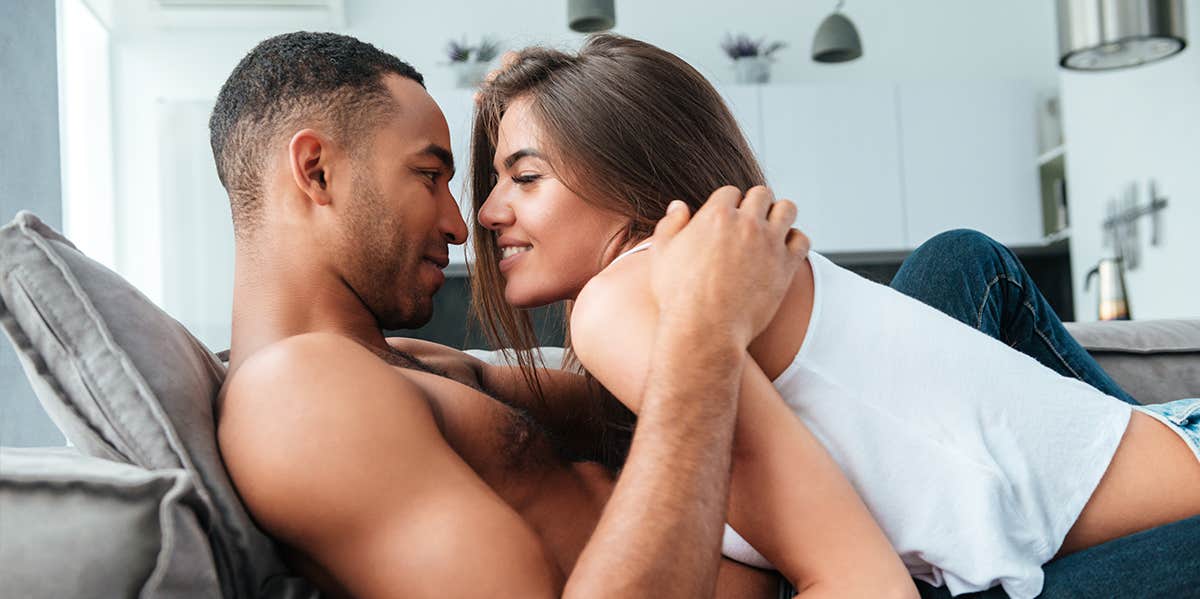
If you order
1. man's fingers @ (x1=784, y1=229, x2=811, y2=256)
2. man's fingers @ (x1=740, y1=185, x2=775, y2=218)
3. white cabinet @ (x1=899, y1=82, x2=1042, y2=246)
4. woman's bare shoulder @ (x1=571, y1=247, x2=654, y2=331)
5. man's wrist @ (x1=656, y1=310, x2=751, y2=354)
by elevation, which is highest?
white cabinet @ (x1=899, y1=82, x2=1042, y2=246)

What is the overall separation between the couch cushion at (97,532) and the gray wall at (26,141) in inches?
86.1

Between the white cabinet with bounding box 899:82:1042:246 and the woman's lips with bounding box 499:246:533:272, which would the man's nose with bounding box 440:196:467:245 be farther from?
the white cabinet with bounding box 899:82:1042:246

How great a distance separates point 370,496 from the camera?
3.26ft

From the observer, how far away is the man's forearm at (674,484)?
0.91m

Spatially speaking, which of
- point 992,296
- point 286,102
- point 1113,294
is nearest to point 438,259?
point 286,102

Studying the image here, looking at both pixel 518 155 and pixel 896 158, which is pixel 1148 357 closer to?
pixel 518 155

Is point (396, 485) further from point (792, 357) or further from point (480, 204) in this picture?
point (480, 204)

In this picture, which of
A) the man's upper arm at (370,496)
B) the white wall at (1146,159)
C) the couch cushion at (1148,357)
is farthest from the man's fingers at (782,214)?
the white wall at (1146,159)

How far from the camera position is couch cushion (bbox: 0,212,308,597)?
39.2 inches

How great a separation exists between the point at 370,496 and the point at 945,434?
56 centimetres

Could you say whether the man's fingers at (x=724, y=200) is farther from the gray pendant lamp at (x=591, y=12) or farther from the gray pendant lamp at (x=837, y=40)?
the gray pendant lamp at (x=837, y=40)

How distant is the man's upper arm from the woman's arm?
185 millimetres

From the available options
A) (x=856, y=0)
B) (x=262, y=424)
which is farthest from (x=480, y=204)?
(x=856, y=0)

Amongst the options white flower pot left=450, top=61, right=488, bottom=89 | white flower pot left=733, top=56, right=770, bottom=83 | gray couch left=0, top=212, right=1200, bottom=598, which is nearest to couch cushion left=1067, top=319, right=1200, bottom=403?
gray couch left=0, top=212, right=1200, bottom=598
